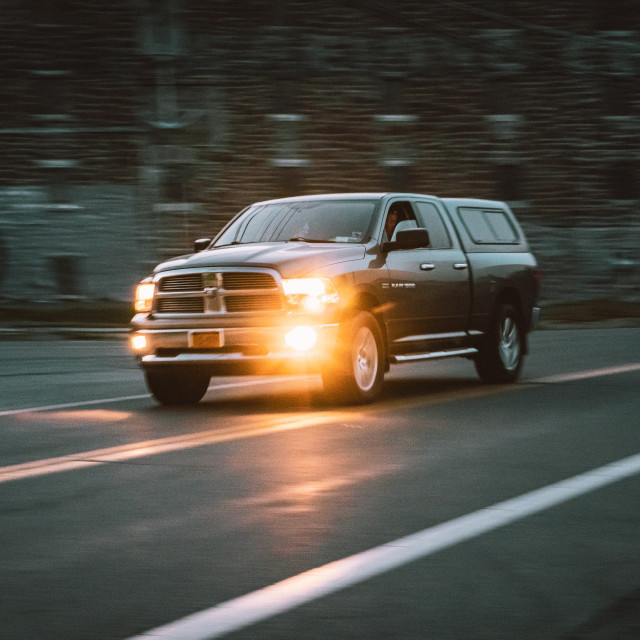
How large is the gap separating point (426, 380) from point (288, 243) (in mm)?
3006

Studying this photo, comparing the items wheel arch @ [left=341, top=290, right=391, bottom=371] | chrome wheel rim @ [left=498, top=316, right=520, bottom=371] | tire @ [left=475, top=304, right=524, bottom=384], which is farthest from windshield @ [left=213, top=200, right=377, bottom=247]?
chrome wheel rim @ [left=498, top=316, right=520, bottom=371]

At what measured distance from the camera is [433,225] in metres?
13.4

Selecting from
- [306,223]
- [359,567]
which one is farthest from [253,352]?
[359,567]

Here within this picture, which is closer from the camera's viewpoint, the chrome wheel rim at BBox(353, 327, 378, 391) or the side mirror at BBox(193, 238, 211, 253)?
the chrome wheel rim at BBox(353, 327, 378, 391)

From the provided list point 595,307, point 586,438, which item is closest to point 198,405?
point 586,438

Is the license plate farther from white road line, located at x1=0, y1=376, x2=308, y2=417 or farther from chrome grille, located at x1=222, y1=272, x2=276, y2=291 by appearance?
white road line, located at x1=0, y1=376, x2=308, y2=417

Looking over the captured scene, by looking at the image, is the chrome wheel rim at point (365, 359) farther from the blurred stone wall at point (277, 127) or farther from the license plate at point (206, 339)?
the blurred stone wall at point (277, 127)

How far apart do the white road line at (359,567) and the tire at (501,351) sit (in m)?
6.22

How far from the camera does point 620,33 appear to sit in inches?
1391

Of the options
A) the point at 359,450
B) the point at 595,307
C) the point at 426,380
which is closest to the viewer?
the point at 359,450

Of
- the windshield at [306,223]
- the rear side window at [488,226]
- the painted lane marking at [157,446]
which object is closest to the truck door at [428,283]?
the windshield at [306,223]

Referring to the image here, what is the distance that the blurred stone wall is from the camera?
3234 centimetres

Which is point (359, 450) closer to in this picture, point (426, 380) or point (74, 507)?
point (74, 507)

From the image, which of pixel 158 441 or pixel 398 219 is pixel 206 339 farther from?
pixel 398 219
